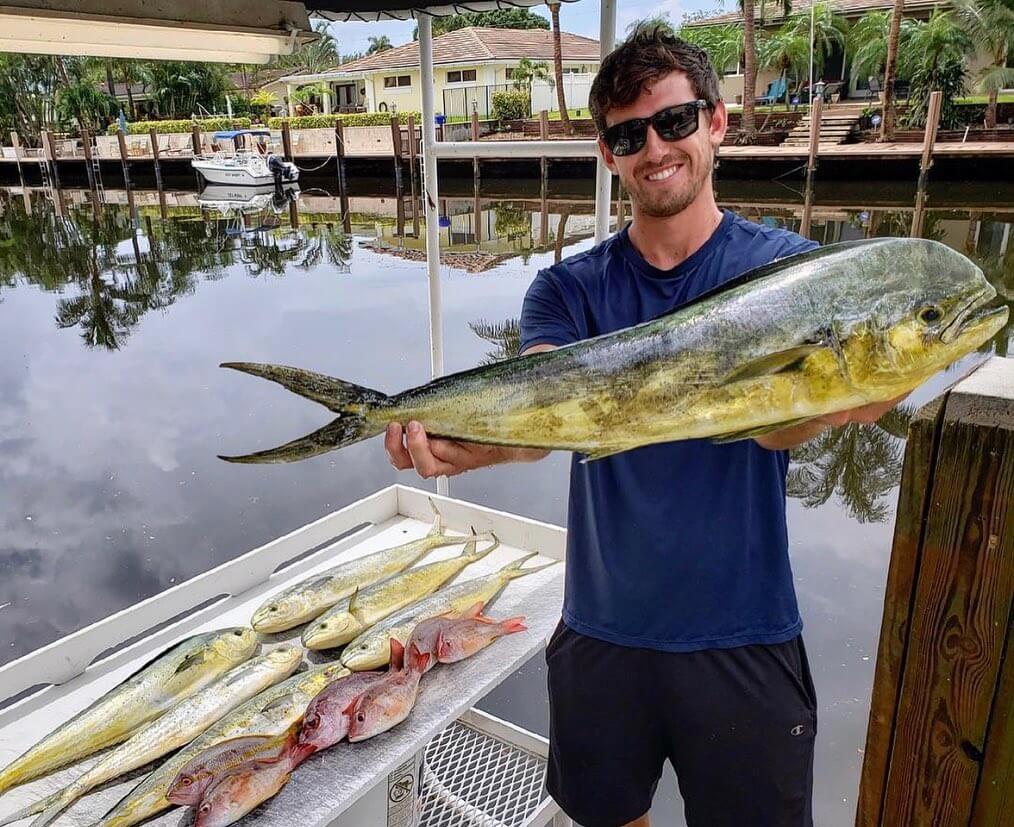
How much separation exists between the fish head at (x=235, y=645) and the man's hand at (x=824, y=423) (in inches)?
80.4

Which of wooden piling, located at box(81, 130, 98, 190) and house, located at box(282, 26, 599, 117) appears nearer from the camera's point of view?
wooden piling, located at box(81, 130, 98, 190)

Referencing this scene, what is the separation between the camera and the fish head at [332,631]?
3.07 m

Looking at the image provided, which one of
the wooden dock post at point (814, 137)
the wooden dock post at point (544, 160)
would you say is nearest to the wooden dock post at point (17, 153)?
the wooden dock post at point (544, 160)

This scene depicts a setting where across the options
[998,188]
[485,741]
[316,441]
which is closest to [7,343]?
[485,741]

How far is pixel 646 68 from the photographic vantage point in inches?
83.0

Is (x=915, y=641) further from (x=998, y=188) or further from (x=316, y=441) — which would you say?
(x=998, y=188)

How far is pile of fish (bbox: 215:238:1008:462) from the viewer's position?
5.23ft

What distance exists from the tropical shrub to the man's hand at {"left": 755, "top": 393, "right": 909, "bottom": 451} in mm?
39786

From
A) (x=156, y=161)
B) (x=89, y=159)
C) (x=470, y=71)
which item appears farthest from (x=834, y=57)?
(x=89, y=159)

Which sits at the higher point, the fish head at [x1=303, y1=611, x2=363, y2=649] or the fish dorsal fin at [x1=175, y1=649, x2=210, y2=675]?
the fish dorsal fin at [x1=175, y1=649, x2=210, y2=675]

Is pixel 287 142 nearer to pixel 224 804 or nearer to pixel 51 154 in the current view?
pixel 51 154

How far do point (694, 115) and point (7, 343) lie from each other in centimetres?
1540

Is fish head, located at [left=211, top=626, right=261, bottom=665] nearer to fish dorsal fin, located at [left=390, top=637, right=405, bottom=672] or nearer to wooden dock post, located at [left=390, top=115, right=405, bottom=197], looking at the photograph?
fish dorsal fin, located at [left=390, top=637, right=405, bottom=672]

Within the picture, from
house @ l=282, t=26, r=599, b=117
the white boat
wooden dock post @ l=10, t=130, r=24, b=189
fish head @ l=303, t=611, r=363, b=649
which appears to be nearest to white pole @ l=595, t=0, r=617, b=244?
fish head @ l=303, t=611, r=363, b=649
